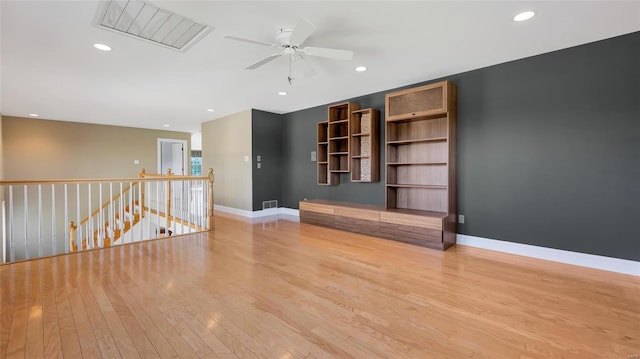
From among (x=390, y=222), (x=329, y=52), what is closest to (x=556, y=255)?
(x=390, y=222)

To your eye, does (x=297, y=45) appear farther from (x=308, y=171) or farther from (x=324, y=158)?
(x=308, y=171)

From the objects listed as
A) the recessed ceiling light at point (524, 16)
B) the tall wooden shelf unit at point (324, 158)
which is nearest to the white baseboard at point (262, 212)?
the tall wooden shelf unit at point (324, 158)

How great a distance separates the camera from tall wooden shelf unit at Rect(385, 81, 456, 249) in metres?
3.85

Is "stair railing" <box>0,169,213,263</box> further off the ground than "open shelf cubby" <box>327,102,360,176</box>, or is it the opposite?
"open shelf cubby" <box>327,102,360,176</box>

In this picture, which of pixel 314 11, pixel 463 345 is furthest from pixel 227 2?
pixel 463 345

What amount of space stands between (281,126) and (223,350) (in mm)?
5671

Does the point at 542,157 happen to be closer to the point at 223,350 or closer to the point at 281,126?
the point at 223,350

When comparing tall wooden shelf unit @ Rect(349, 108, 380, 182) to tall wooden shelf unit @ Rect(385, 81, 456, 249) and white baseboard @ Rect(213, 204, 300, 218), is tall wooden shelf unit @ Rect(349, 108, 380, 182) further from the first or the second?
white baseboard @ Rect(213, 204, 300, 218)

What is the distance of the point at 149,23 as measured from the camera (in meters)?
2.59

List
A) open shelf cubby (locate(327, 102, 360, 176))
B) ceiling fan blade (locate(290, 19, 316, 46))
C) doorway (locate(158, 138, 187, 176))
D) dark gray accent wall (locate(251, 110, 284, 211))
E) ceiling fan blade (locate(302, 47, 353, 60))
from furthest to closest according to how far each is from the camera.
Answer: doorway (locate(158, 138, 187, 176)) → dark gray accent wall (locate(251, 110, 284, 211)) → open shelf cubby (locate(327, 102, 360, 176)) → ceiling fan blade (locate(302, 47, 353, 60)) → ceiling fan blade (locate(290, 19, 316, 46))

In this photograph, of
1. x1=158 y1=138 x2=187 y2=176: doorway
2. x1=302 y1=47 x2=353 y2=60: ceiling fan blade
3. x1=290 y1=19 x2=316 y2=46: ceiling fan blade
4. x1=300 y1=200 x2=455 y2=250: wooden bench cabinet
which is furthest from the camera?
x1=158 y1=138 x2=187 y2=176: doorway

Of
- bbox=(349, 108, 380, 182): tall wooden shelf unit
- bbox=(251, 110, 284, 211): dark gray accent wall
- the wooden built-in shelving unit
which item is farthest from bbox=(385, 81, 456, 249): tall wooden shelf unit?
bbox=(251, 110, 284, 211): dark gray accent wall

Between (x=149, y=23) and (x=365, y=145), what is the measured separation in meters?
3.55

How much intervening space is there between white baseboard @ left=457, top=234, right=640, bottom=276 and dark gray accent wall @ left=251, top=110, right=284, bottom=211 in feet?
13.8
